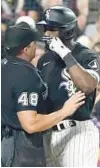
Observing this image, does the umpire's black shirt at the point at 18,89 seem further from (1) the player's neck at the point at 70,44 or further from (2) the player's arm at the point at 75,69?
(1) the player's neck at the point at 70,44

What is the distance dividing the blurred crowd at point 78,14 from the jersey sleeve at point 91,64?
188cm

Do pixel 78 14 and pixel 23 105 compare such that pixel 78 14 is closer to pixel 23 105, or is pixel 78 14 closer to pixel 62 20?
pixel 62 20

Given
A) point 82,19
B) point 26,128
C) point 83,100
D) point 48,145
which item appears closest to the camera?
point 26,128

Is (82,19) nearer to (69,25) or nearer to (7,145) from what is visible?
(69,25)

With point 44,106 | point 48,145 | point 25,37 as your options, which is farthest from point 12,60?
point 48,145

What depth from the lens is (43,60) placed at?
9.35 feet

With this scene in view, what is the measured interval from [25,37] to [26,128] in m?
0.46

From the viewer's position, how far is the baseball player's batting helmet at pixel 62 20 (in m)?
2.69

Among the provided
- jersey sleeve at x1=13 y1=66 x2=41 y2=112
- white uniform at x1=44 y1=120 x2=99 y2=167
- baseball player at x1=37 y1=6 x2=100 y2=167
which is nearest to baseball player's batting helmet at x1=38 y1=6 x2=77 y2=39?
baseball player at x1=37 y1=6 x2=100 y2=167

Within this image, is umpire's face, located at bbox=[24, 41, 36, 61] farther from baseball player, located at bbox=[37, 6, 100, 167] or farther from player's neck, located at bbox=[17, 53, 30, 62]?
baseball player, located at bbox=[37, 6, 100, 167]

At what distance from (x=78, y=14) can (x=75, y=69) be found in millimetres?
2691

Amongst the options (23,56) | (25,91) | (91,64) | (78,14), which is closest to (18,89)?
(25,91)

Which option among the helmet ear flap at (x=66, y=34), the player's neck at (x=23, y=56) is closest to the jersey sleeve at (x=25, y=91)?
the player's neck at (x=23, y=56)

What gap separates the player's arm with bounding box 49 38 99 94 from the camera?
8.16 feet
